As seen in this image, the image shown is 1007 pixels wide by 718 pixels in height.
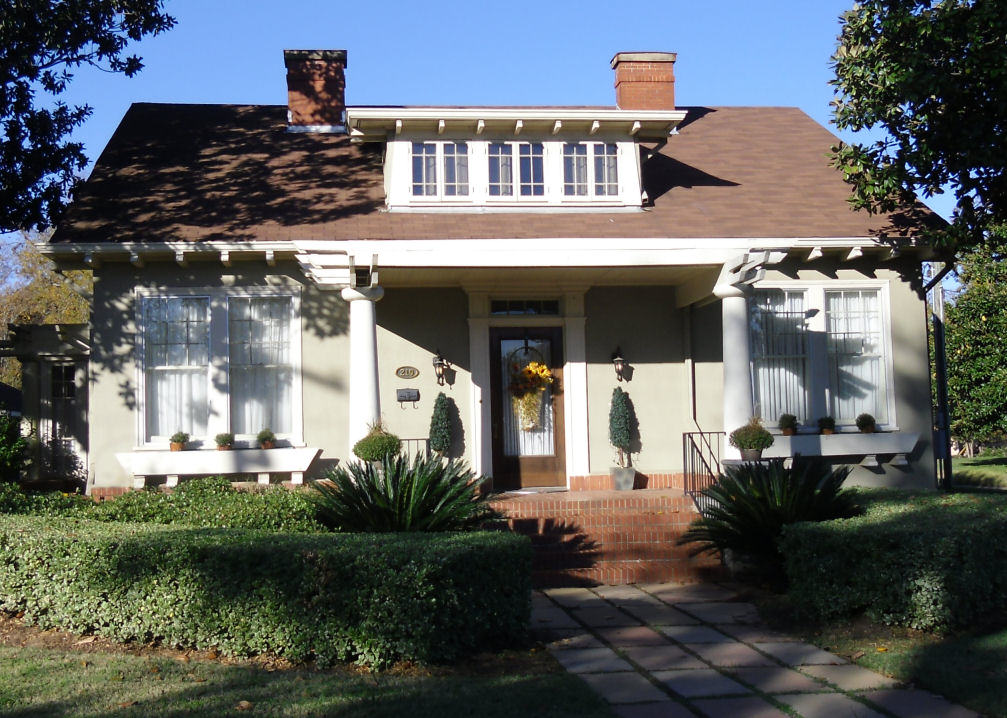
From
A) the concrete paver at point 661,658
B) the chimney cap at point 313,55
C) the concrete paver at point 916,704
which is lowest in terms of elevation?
the concrete paver at point 916,704

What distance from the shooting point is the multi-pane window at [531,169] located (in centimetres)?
1310

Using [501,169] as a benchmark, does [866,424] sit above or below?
below

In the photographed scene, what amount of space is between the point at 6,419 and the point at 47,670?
24.1ft

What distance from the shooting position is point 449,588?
673 centimetres

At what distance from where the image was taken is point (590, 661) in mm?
6859

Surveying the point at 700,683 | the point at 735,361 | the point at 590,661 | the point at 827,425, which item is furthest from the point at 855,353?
the point at 700,683

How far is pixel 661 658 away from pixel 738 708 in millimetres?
1248

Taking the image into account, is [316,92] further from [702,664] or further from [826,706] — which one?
[826,706]

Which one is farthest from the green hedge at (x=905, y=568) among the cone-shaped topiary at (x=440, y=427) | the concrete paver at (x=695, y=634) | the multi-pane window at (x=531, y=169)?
the multi-pane window at (x=531, y=169)

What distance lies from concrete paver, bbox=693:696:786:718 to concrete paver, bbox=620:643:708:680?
794mm

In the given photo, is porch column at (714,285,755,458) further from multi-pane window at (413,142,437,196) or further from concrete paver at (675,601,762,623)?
multi-pane window at (413,142,437,196)

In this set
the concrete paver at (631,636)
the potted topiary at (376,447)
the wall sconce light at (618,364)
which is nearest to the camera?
the concrete paver at (631,636)

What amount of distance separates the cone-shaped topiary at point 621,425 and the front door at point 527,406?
0.76 metres

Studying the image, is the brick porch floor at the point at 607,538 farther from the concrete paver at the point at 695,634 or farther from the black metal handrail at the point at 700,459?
the concrete paver at the point at 695,634
